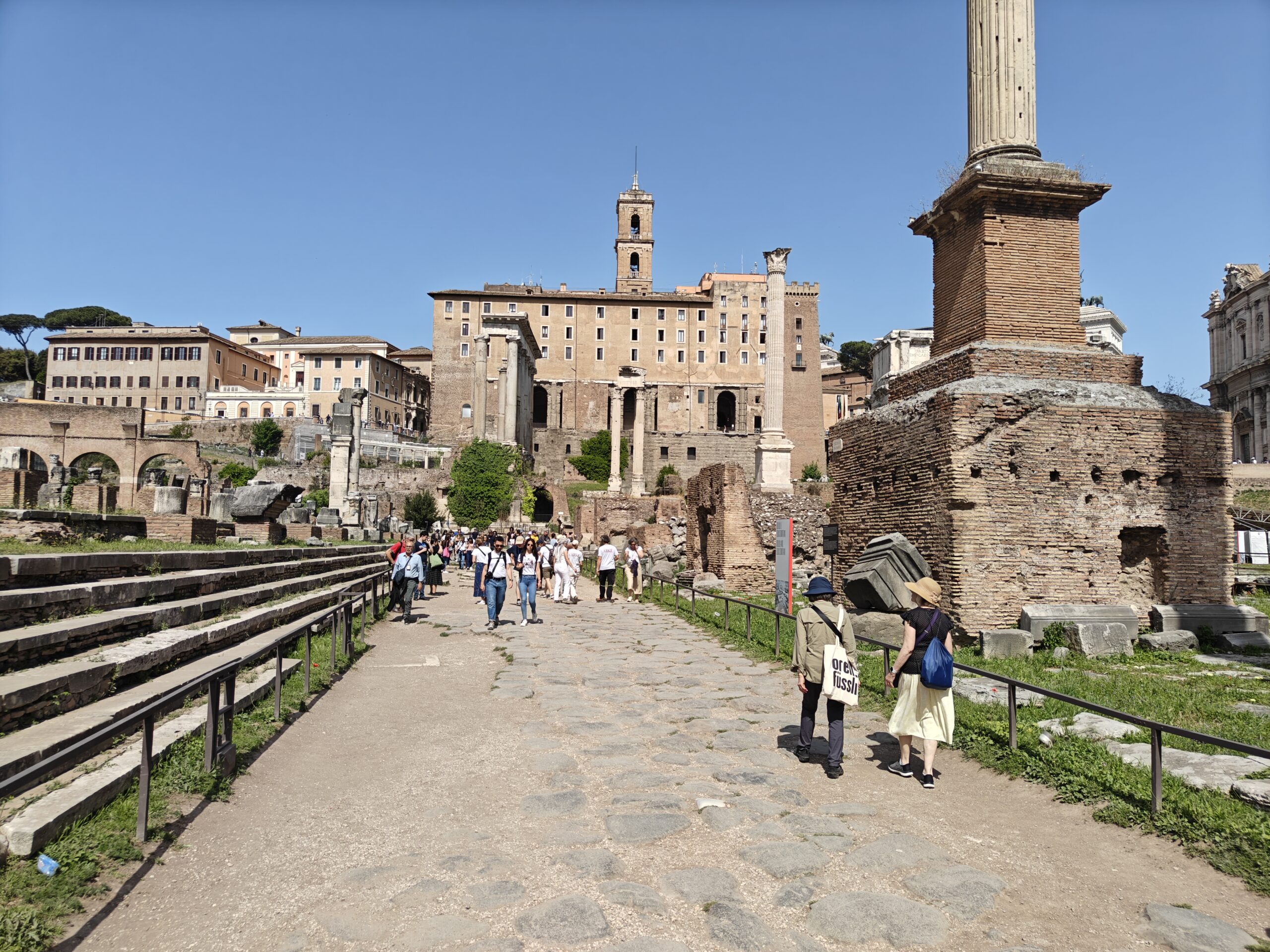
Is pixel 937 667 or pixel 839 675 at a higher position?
pixel 937 667

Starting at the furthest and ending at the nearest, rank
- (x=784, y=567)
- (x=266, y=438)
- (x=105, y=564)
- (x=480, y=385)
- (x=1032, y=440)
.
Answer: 1. (x=266, y=438)
2. (x=480, y=385)
3. (x=784, y=567)
4. (x=1032, y=440)
5. (x=105, y=564)

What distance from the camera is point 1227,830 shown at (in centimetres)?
436

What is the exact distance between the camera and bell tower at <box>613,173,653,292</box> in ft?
285

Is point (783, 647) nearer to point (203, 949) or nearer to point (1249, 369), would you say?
point (203, 949)

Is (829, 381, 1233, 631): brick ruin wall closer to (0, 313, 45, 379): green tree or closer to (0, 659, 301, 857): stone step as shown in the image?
(0, 659, 301, 857): stone step

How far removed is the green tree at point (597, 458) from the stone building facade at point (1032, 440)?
60.1 meters

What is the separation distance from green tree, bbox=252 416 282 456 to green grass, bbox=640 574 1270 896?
6720 centimetres

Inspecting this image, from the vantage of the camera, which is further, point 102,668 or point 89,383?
point 89,383

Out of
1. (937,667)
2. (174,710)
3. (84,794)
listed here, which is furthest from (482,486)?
(84,794)

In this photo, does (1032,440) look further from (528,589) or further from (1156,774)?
(528,589)

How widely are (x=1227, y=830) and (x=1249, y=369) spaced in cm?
6303

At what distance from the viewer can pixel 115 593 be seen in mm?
7457

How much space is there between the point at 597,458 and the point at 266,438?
2652cm

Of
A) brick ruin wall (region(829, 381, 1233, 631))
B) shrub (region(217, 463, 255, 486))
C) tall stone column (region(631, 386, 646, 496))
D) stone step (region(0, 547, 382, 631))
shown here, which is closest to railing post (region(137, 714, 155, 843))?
stone step (region(0, 547, 382, 631))
